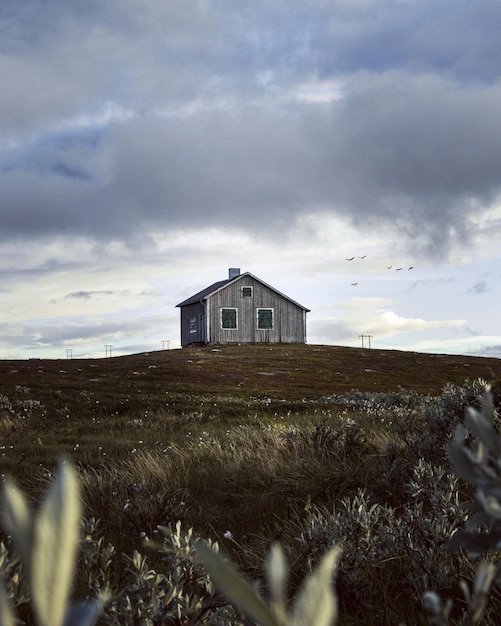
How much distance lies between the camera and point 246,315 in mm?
50625

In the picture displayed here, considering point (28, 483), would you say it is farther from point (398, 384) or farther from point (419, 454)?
point (398, 384)

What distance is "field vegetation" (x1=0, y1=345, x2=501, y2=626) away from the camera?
9.25 feet

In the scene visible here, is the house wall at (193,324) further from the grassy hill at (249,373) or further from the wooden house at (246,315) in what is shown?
the grassy hill at (249,373)

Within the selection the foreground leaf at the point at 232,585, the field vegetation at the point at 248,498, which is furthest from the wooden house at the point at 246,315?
the foreground leaf at the point at 232,585

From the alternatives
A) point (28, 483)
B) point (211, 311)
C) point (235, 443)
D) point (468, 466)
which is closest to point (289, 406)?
point (235, 443)

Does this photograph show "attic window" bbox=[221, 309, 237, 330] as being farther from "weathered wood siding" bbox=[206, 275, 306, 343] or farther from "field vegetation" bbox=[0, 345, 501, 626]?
"field vegetation" bbox=[0, 345, 501, 626]

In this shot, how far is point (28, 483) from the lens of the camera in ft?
26.1

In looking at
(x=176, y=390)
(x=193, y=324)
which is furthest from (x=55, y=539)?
(x=193, y=324)

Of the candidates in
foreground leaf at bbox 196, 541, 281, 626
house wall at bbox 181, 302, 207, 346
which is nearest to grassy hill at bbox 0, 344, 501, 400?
house wall at bbox 181, 302, 207, 346

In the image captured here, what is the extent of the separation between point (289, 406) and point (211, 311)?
105 feet

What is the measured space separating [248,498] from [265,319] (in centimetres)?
4485

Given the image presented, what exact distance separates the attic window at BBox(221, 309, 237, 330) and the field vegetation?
31.5 m

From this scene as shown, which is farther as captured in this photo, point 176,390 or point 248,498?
point 176,390

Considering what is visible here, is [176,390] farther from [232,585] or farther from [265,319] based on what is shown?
[265,319]
